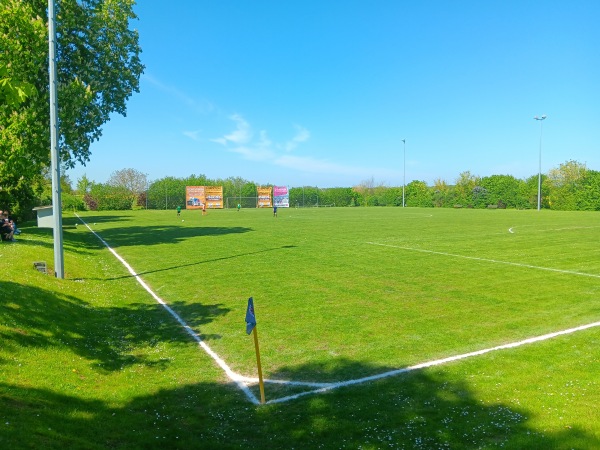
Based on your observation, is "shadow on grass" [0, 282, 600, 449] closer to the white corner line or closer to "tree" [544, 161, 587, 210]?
the white corner line

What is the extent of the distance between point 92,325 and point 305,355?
4.64m

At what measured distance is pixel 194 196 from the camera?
275ft

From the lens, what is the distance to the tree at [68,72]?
64.0 ft

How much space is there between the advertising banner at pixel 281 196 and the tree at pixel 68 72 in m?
65.5

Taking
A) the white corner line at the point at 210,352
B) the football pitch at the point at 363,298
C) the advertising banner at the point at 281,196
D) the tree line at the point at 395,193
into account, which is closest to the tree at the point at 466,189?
the tree line at the point at 395,193

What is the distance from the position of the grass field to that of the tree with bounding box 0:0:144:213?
614cm

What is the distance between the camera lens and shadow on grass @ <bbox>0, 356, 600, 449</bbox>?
16.5ft

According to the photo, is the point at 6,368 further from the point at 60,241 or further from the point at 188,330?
the point at 60,241

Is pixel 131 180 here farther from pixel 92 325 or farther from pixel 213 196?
pixel 92 325

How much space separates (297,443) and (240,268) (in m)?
12.2

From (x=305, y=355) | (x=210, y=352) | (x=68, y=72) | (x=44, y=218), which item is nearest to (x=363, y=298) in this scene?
(x=305, y=355)

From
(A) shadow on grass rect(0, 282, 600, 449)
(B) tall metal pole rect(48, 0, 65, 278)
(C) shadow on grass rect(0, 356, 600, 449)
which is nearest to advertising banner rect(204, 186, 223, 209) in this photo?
(B) tall metal pole rect(48, 0, 65, 278)

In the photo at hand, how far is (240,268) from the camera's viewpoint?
17188 mm

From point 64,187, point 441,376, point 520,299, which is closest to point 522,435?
point 441,376
